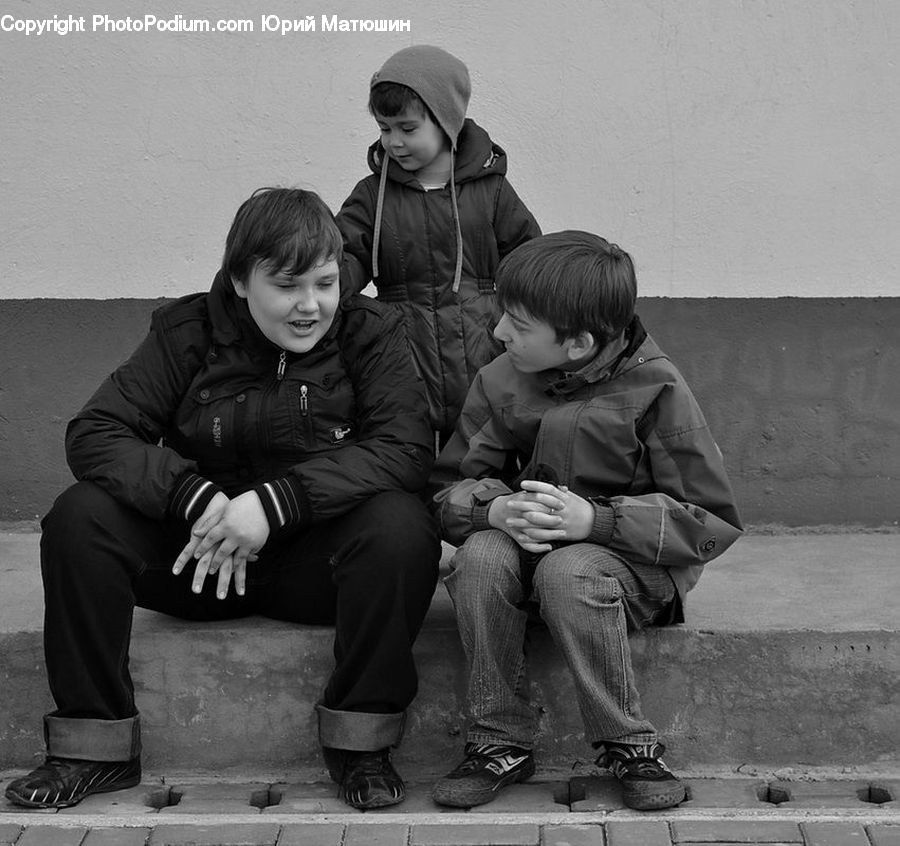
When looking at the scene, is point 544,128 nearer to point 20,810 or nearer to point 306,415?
point 306,415

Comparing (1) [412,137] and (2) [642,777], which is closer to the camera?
(2) [642,777]

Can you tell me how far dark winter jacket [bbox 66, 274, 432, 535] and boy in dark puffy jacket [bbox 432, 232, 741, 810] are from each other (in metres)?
0.20

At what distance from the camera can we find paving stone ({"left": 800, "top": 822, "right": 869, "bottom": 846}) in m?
2.79

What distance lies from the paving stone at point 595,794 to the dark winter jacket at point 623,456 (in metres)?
0.39

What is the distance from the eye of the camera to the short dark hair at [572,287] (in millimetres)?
3006

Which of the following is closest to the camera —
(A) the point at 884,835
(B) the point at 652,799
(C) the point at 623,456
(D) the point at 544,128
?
(A) the point at 884,835

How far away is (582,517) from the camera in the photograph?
295cm

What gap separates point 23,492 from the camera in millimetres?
4324

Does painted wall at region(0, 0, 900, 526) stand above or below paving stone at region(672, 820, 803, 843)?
above

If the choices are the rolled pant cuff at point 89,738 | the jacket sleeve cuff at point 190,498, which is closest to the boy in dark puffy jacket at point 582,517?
the jacket sleeve cuff at point 190,498

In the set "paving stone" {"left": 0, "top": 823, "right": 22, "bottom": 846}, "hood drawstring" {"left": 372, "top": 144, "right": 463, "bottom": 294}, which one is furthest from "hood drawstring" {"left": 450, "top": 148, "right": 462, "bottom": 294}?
"paving stone" {"left": 0, "top": 823, "right": 22, "bottom": 846}

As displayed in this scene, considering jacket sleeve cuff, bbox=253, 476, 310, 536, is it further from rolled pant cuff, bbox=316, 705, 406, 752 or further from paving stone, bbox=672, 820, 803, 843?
paving stone, bbox=672, 820, 803, 843

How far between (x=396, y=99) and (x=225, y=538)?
114cm

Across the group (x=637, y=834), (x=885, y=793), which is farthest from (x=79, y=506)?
(x=885, y=793)
